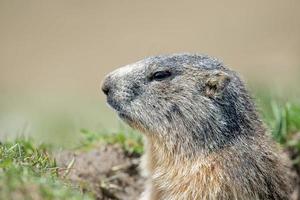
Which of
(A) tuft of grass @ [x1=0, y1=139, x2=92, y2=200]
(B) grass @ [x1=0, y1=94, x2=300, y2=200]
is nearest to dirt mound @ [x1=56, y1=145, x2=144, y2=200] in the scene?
(B) grass @ [x1=0, y1=94, x2=300, y2=200]

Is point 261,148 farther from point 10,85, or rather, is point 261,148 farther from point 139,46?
point 139,46

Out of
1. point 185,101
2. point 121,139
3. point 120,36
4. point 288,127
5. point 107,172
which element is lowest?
point 107,172

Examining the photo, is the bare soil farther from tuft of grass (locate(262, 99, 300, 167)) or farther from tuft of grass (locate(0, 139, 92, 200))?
tuft of grass (locate(0, 139, 92, 200))

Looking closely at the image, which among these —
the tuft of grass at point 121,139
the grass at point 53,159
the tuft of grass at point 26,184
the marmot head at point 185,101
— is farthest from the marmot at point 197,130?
the tuft of grass at point 26,184

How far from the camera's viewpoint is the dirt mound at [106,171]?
7609 mm

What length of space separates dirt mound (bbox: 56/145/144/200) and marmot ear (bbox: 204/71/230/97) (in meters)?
1.44

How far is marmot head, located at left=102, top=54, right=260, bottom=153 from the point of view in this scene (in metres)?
6.82

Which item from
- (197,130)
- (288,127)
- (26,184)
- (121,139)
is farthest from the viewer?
(121,139)

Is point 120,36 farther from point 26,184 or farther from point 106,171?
point 26,184

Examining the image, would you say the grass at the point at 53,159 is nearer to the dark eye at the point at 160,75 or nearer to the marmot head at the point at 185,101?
the marmot head at the point at 185,101

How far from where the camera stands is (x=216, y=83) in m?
6.90

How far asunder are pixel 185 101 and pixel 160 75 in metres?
0.38

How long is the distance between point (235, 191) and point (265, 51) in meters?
11.8

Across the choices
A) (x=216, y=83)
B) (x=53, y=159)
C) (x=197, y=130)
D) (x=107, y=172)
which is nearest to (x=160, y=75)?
(x=216, y=83)
